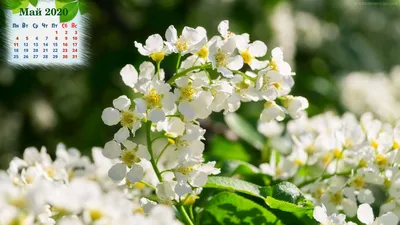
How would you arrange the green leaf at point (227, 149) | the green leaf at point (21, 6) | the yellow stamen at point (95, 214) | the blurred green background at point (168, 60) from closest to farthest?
the yellow stamen at point (95, 214) → the green leaf at point (21, 6) → the green leaf at point (227, 149) → the blurred green background at point (168, 60)

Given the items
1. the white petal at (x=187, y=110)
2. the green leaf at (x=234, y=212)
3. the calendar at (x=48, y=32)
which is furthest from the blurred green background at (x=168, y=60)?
the white petal at (x=187, y=110)

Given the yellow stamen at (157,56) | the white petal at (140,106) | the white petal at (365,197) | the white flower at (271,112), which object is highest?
the yellow stamen at (157,56)

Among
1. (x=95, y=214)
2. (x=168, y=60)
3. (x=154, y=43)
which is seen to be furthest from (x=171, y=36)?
(x=168, y=60)

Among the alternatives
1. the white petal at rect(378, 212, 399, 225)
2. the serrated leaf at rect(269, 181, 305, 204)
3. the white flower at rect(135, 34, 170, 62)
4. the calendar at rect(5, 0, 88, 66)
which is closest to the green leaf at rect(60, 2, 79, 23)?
the calendar at rect(5, 0, 88, 66)

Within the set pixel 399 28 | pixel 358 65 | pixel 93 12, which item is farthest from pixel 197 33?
pixel 399 28

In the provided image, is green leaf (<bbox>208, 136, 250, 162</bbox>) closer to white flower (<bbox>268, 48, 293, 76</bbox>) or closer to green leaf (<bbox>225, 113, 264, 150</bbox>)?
green leaf (<bbox>225, 113, 264, 150</bbox>)

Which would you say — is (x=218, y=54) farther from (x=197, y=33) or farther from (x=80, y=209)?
(x=80, y=209)

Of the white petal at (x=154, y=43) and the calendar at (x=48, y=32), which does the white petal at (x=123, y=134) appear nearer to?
the white petal at (x=154, y=43)

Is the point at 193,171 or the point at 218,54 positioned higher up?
the point at 218,54
